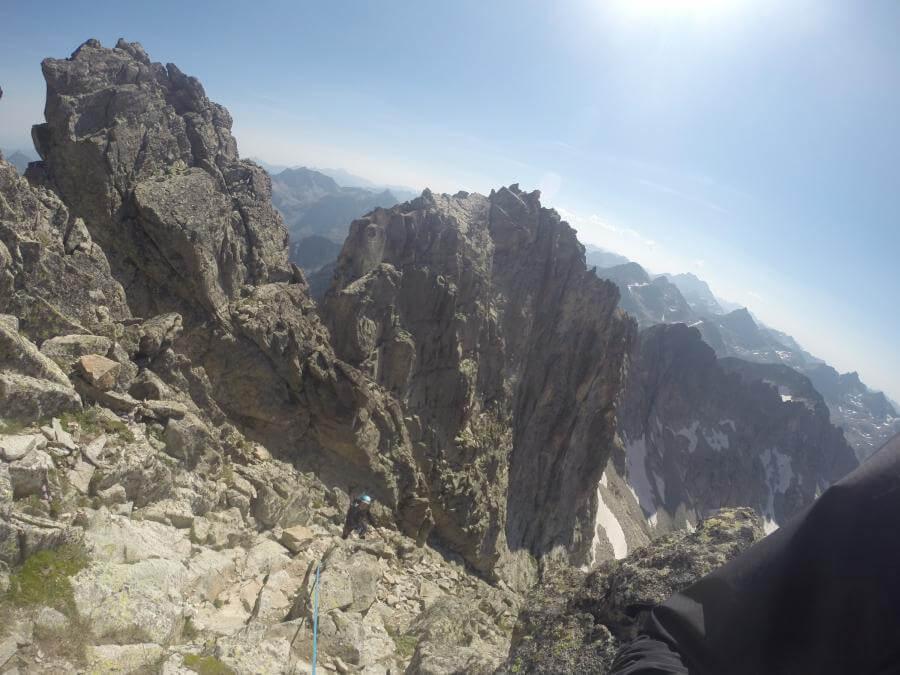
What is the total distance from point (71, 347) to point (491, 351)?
3713 centimetres

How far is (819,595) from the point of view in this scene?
262 cm

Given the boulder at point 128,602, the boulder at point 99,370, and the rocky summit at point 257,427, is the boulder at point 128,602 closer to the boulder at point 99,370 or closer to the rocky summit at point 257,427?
the rocky summit at point 257,427

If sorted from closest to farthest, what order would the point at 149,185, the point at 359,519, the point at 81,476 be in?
the point at 81,476
the point at 359,519
the point at 149,185

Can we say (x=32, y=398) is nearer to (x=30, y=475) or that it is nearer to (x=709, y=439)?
(x=30, y=475)

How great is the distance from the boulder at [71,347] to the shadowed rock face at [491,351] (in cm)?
1944

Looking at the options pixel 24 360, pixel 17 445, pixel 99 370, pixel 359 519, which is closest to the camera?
pixel 17 445

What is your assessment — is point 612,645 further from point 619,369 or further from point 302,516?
point 619,369

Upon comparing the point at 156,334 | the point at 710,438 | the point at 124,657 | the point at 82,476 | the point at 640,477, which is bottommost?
the point at 640,477

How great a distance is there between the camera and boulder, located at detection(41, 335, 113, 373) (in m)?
12.0

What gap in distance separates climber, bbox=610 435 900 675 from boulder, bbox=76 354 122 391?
13929 millimetres

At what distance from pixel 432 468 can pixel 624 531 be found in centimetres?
6904

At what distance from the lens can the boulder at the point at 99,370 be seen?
12.1 metres

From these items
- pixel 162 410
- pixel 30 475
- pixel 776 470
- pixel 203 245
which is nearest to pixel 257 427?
pixel 203 245

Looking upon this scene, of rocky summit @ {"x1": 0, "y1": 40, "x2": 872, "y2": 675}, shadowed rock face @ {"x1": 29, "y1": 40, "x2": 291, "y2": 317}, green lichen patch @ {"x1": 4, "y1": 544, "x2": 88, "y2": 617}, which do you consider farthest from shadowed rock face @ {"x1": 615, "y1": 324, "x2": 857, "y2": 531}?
green lichen patch @ {"x1": 4, "y1": 544, "x2": 88, "y2": 617}
